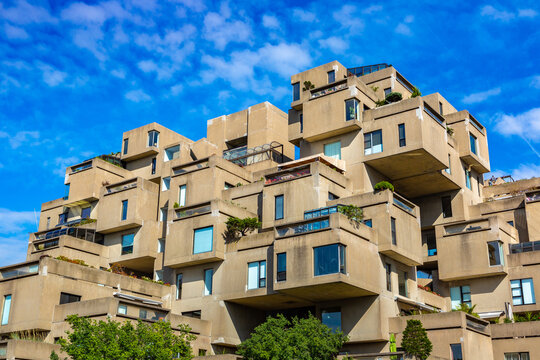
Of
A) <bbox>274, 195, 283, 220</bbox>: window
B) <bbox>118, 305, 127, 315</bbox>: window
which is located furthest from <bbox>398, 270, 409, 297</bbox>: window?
<bbox>118, 305, 127, 315</bbox>: window

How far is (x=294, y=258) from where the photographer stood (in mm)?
41094

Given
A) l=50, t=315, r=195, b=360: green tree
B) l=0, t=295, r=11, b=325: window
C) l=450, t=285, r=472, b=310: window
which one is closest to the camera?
l=50, t=315, r=195, b=360: green tree

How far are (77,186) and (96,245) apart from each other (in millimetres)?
9746

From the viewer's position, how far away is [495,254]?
46.6 meters

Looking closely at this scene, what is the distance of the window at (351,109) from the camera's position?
51156 millimetres

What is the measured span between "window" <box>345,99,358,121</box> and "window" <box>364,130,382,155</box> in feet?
6.19

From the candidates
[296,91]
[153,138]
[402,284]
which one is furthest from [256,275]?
[153,138]

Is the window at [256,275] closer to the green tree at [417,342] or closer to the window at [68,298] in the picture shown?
the green tree at [417,342]

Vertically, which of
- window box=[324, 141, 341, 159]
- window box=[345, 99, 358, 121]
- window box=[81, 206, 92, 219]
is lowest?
window box=[81, 206, 92, 219]

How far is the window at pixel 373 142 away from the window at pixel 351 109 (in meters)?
1.89

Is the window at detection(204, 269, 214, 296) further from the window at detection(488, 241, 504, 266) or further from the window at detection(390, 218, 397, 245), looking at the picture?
the window at detection(488, 241, 504, 266)

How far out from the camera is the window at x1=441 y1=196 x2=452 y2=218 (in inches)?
2138

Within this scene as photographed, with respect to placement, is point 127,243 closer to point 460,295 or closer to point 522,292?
point 460,295

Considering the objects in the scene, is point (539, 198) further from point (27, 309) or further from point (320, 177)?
point (27, 309)
